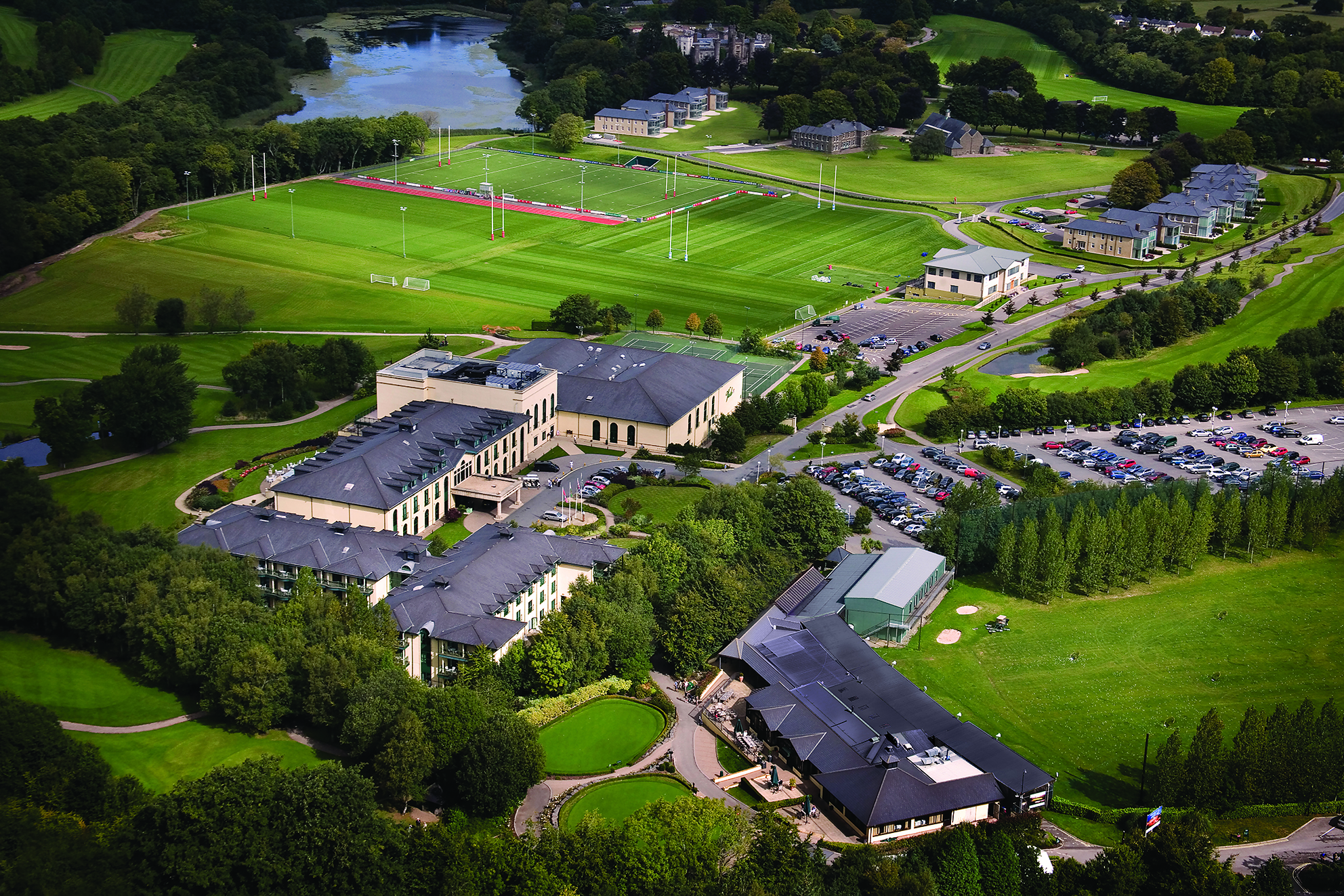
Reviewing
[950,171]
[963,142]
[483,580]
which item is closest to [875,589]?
[483,580]

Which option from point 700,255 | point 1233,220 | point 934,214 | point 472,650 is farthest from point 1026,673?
point 1233,220

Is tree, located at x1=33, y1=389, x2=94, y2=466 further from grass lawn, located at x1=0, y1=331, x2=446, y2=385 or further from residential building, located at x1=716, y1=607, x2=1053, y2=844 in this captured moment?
residential building, located at x1=716, y1=607, x2=1053, y2=844

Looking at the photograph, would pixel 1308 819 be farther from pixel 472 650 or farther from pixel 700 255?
pixel 700 255

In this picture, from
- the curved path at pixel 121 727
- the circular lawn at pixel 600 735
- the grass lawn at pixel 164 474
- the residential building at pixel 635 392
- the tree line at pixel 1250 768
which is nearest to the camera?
the tree line at pixel 1250 768

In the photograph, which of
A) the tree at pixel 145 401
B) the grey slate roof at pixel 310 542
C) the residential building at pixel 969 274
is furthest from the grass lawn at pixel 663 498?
the residential building at pixel 969 274

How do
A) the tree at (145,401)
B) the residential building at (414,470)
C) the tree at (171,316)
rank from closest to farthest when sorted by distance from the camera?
the residential building at (414,470), the tree at (145,401), the tree at (171,316)

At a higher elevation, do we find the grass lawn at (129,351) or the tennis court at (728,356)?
the tennis court at (728,356)

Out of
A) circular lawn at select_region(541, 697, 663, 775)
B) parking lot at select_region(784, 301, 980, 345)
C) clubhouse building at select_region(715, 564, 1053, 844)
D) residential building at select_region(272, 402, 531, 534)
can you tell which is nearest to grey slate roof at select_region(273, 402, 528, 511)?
residential building at select_region(272, 402, 531, 534)

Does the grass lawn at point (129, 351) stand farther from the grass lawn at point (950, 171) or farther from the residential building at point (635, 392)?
the grass lawn at point (950, 171)
